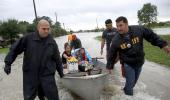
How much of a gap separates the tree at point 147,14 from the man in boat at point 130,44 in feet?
388

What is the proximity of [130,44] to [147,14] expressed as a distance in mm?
120649

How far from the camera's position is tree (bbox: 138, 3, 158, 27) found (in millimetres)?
124812

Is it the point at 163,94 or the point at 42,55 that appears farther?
the point at 163,94

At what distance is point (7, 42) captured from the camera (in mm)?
58781

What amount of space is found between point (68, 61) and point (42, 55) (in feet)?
14.7

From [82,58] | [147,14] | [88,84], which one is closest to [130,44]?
[88,84]

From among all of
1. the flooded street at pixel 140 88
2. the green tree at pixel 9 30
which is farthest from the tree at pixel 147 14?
the flooded street at pixel 140 88

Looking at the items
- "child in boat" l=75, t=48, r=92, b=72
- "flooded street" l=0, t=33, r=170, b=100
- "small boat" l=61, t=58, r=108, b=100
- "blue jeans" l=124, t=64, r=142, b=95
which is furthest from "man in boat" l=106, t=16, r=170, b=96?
"child in boat" l=75, t=48, r=92, b=72

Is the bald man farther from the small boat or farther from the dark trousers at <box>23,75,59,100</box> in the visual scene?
the small boat

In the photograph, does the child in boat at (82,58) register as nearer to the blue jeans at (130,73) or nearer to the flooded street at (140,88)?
the flooded street at (140,88)

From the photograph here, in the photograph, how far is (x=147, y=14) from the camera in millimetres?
124625

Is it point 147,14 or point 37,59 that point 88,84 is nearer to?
point 37,59

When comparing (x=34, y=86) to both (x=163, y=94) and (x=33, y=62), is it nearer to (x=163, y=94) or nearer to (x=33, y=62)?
(x=33, y=62)

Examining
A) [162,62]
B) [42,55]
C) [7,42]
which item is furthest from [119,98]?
[7,42]
